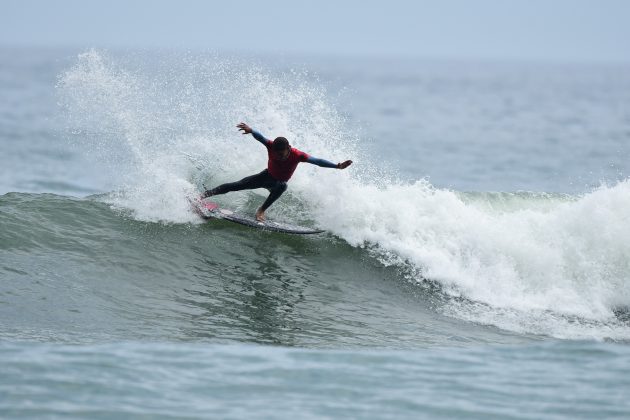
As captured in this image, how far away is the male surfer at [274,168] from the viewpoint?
501 inches

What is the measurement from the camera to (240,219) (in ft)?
44.8

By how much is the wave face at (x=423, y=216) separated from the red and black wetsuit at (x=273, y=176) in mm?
687

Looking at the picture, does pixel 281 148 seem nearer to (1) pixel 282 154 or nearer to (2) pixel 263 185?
(1) pixel 282 154

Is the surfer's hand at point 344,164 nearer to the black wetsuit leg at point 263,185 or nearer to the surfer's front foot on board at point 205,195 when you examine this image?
the black wetsuit leg at point 263,185

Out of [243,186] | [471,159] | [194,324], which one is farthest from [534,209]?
[471,159]

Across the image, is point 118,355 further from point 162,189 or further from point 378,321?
point 162,189

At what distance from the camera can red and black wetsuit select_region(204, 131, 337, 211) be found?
1298 cm

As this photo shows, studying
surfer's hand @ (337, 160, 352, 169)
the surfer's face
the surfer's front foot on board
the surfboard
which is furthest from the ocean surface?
surfer's hand @ (337, 160, 352, 169)

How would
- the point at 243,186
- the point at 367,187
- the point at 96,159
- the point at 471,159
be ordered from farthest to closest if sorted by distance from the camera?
the point at 471,159
the point at 96,159
the point at 367,187
the point at 243,186

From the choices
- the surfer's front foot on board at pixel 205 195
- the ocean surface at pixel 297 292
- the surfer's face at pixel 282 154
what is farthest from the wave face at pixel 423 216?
the surfer's face at pixel 282 154

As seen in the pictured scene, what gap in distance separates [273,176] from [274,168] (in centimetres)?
15

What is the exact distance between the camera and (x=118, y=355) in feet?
29.5

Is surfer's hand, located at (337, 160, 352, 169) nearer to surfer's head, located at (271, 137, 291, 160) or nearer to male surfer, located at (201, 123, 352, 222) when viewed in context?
male surfer, located at (201, 123, 352, 222)

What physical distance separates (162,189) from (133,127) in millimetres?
2048
